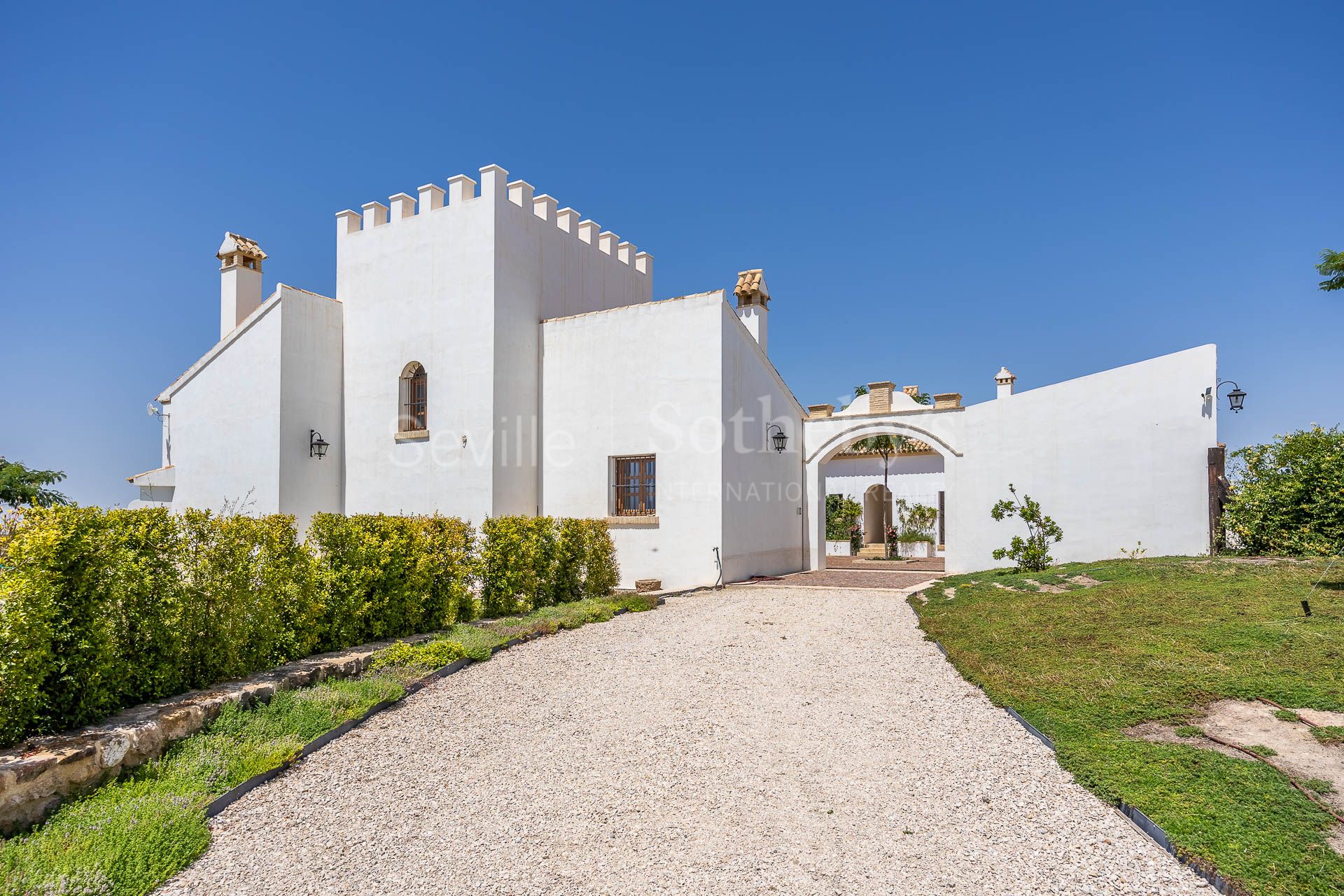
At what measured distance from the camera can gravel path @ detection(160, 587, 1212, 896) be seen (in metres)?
3.60

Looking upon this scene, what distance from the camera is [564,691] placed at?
677 cm

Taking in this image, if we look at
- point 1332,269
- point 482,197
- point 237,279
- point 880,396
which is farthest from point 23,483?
point 1332,269

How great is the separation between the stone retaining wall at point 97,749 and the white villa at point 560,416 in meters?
8.80

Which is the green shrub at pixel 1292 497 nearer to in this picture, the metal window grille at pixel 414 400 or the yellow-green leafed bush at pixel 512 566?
the yellow-green leafed bush at pixel 512 566

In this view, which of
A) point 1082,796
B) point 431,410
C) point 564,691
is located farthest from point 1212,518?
point 431,410

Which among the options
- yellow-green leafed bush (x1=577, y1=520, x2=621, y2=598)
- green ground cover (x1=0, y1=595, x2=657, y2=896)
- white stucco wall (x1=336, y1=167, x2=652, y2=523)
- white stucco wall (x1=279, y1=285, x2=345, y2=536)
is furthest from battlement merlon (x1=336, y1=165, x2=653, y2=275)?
green ground cover (x1=0, y1=595, x2=657, y2=896)

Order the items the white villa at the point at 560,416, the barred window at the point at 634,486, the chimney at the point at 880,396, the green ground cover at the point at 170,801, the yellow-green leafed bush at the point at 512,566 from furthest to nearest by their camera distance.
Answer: the chimney at the point at 880,396 < the barred window at the point at 634,486 < the white villa at the point at 560,416 < the yellow-green leafed bush at the point at 512,566 < the green ground cover at the point at 170,801

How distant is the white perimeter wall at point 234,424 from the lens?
15.0 m

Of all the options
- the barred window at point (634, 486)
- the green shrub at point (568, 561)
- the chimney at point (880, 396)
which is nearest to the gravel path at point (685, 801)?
the green shrub at point (568, 561)

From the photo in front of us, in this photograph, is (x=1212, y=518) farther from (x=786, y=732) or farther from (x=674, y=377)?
(x=786, y=732)

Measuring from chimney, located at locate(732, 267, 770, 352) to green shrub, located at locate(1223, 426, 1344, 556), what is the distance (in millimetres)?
9485

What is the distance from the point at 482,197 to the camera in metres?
14.4

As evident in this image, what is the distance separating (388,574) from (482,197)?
30.1 ft

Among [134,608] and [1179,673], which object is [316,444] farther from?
[1179,673]
